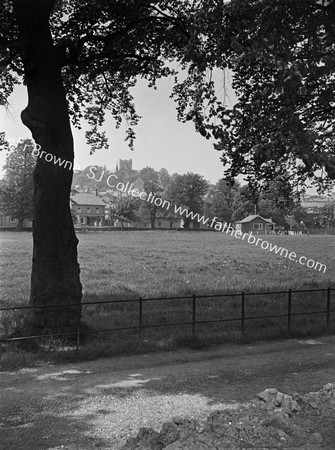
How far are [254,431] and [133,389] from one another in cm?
293

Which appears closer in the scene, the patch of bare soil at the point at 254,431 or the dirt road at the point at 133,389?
the patch of bare soil at the point at 254,431

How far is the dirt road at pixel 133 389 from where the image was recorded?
547cm

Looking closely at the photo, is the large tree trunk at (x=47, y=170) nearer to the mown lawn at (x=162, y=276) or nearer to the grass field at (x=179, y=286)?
the grass field at (x=179, y=286)

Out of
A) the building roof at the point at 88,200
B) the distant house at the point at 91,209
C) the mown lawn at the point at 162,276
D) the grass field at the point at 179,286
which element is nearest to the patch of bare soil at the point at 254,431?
the grass field at the point at 179,286

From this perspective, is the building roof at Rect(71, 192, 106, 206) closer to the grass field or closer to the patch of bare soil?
the grass field

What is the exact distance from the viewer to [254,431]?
4.46 metres

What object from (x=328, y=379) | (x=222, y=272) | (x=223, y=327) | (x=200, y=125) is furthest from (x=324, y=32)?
(x=222, y=272)

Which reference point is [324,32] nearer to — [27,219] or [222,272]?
[222,272]

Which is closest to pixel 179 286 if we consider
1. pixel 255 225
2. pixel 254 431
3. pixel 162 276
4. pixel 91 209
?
pixel 162 276

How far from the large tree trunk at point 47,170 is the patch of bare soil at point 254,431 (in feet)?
18.8

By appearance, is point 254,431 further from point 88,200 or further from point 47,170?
point 88,200

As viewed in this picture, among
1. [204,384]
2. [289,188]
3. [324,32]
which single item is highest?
[324,32]

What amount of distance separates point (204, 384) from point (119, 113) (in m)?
10.6

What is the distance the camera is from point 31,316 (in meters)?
9.82
